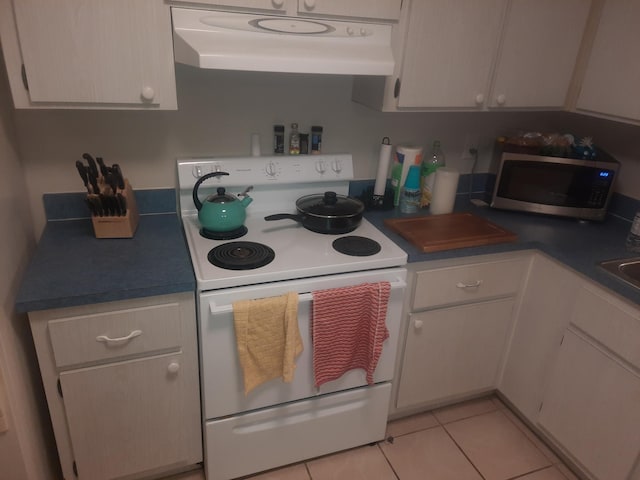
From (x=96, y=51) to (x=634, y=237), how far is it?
2.08 m

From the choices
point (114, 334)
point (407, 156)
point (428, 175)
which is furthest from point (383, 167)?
point (114, 334)

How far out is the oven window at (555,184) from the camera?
200 centimetres

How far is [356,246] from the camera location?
1693 millimetres

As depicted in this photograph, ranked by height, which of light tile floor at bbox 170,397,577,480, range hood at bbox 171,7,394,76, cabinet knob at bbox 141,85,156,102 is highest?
range hood at bbox 171,7,394,76

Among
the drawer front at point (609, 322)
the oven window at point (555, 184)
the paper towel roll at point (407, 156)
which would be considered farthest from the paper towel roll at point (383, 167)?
the drawer front at point (609, 322)

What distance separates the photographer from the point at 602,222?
2.11 metres

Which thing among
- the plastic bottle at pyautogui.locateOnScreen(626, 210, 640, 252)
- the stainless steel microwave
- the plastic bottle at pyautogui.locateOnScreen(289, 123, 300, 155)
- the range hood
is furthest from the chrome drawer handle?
the plastic bottle at pyautogui.locateOnScreen(626, 210, 640, 252)

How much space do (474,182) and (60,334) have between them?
1.94m

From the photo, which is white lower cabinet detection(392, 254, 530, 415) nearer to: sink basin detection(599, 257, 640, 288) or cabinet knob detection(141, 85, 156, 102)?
sink basin detection(599, 257, 640, 288)

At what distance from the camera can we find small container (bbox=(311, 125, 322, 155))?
6.41 feet

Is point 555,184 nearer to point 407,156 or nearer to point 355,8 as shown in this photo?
point 407,156

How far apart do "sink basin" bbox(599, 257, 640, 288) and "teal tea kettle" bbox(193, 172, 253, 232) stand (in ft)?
4.42

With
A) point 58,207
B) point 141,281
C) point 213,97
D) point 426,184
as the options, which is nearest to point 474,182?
point 426,184

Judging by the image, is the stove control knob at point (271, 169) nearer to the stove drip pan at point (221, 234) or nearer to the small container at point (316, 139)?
the small container at point (316, 139)
